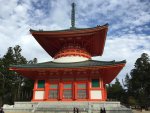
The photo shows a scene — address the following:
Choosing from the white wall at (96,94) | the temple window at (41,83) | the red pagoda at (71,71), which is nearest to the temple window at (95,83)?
the red pagoda at (71,71)

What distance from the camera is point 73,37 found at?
31641mm

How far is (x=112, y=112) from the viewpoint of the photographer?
22500mm

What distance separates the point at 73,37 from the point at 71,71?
586cm

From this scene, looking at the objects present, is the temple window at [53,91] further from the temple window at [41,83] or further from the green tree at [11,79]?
the green tree at [11,79]

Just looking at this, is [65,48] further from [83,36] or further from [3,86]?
[3,86]

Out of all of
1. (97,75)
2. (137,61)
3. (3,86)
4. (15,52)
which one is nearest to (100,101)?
(97,75)

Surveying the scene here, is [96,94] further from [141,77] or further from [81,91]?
[141,77]

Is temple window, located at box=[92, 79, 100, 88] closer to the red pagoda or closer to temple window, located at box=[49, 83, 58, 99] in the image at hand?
the red pagoda

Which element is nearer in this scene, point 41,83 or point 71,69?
point 71,69

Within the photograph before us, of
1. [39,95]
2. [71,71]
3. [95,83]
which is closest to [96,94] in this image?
[95,83]

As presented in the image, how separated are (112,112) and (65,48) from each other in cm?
1394

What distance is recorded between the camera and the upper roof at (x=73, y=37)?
30562mm

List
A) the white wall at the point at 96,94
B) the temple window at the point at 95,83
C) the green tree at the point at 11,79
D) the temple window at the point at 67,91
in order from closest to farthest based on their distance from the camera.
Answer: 1. the white wall at the point at 96,94
2. the temple window at the point at 95,83
3. the temple window at the point at 67,91
4. the green tree at the point at 11,79

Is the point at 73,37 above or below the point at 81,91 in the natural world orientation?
above
